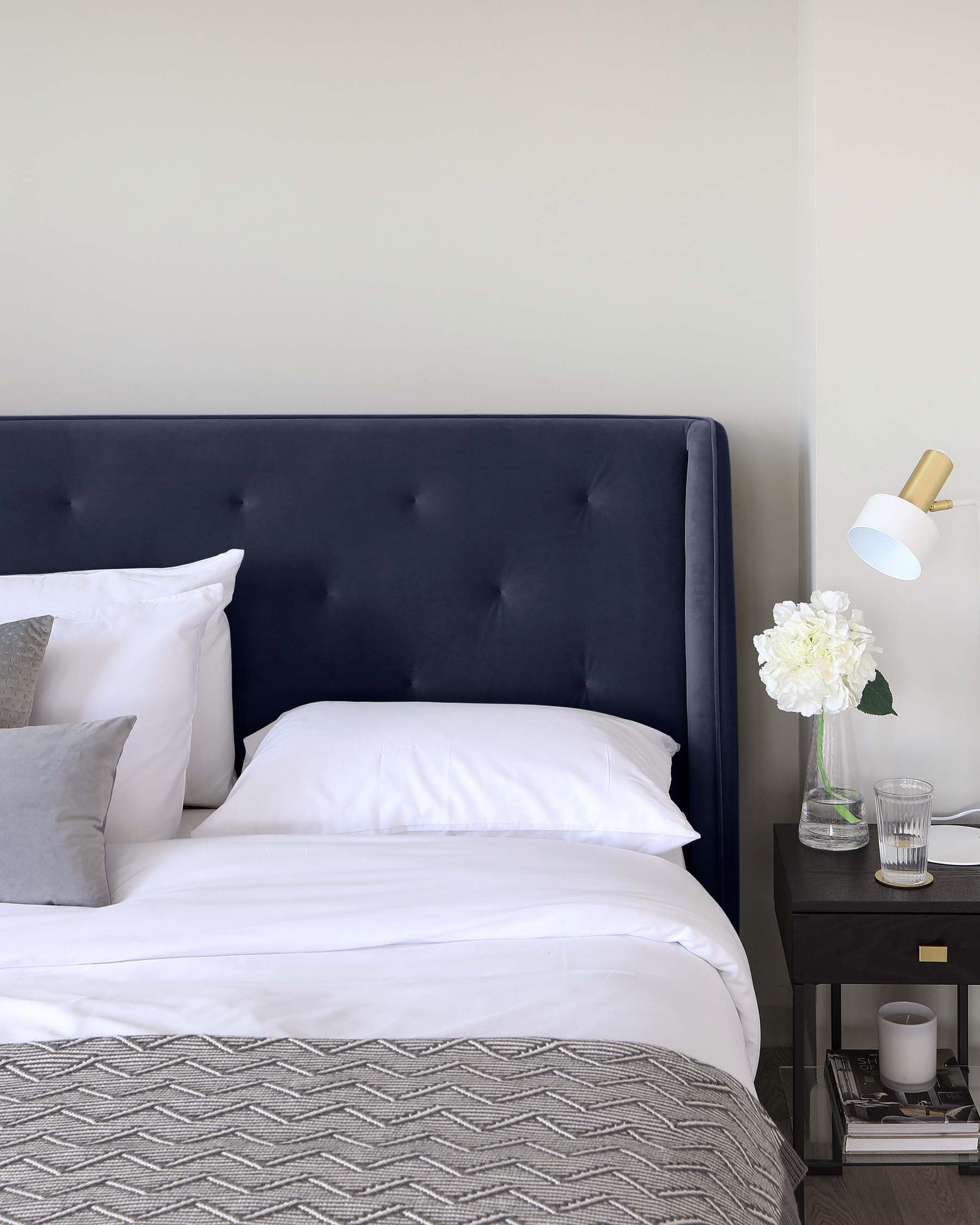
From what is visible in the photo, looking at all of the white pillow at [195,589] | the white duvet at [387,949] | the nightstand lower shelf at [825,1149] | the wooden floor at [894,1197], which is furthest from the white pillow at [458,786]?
the wooden floor at [894,1197]

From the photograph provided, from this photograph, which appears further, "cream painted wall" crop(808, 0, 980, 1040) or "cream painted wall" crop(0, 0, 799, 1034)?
"cream painted wall" crop(0, 0, 799, 1034)

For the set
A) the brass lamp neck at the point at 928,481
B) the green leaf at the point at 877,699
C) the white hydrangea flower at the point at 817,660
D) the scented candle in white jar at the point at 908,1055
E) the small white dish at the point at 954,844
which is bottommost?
the scented candle in white jar at the point at 908,1055

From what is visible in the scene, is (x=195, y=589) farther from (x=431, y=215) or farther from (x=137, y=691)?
(x=431, y=215)

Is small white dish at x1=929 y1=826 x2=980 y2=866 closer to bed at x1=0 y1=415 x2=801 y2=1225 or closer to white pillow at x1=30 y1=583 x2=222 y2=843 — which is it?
bed at x1=0 y1=415 x2=801 y2=1225

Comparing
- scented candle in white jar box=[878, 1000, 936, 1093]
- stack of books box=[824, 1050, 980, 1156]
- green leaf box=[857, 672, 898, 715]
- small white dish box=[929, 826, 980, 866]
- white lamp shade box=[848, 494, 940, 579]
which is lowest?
stack of books box=[824, 1050, 980, 1156]

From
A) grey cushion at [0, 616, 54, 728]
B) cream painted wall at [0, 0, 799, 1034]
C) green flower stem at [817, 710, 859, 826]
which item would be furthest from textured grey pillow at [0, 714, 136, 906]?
green flower stem at [817, 710, 859, 826]

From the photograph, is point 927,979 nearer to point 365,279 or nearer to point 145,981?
point 145,981

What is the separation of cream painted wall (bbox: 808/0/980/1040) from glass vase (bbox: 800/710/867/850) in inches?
6.9

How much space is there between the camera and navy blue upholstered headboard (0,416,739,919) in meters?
2.18

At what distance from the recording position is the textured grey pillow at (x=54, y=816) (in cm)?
149

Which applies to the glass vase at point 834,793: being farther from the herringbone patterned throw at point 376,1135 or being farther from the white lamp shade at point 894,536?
the herringbone patterned throw at point 376,1135

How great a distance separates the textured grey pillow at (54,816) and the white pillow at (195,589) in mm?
473

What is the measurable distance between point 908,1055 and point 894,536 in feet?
3.06

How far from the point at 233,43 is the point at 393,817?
67.5 inches
